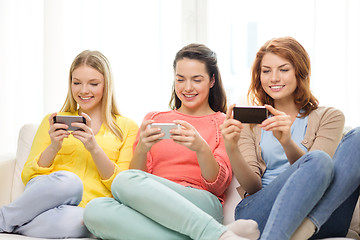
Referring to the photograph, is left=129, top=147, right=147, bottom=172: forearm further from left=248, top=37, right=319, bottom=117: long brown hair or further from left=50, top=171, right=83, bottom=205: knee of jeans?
left=248, top=37, right=319, bottom=117: long brown hair

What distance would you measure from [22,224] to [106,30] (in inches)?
74.4

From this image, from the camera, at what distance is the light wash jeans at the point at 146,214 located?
1.53 meters

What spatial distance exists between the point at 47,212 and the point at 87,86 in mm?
625

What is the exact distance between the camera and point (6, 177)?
7.25 feet

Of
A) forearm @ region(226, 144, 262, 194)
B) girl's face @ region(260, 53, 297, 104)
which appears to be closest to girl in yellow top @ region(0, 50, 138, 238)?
forearm @ region(226, 144, 262, 194)

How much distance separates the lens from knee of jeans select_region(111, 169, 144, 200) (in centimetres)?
166

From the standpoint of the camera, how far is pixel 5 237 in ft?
5.60

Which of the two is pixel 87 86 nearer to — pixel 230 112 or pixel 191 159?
pixel 191 159

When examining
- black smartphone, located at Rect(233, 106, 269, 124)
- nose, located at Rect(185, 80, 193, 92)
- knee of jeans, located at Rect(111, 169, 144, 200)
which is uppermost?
nose, located at Rect(185, 80, 193, 92)

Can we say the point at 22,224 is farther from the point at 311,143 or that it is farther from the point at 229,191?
the point at 311,143

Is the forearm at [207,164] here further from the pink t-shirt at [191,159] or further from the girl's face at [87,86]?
the girl's face at [87,86]

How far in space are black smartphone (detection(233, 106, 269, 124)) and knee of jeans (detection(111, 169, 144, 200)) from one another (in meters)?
0.44

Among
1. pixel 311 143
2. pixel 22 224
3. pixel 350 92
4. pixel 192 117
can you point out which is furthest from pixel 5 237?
pixel 350 92

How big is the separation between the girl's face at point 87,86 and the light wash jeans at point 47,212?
43 centimetres
